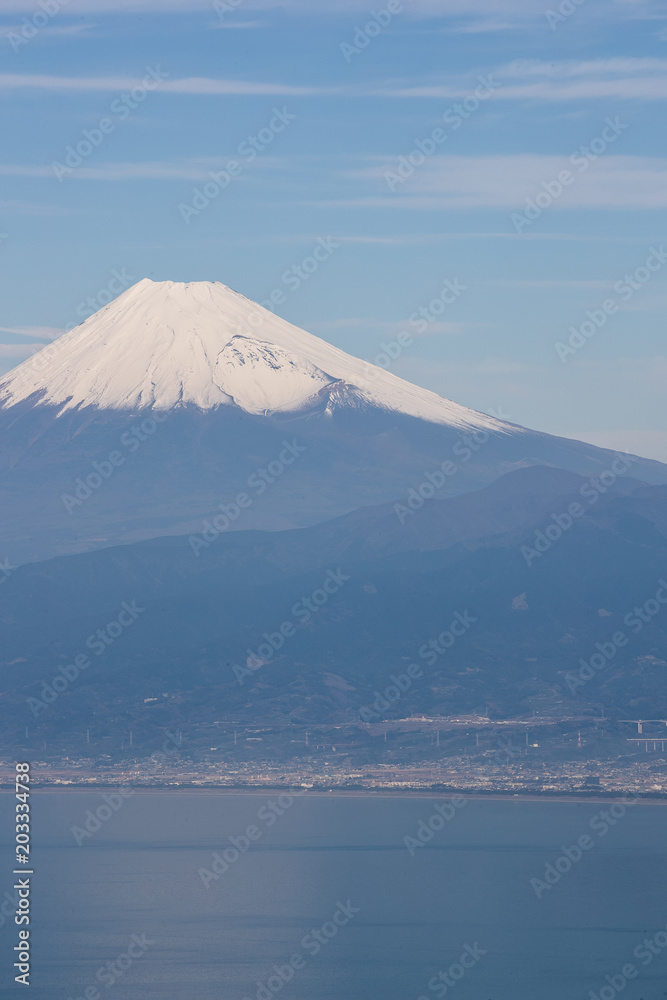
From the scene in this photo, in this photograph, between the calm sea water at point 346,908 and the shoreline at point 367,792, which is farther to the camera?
the shoreline at point 367,792

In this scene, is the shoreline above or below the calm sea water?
above

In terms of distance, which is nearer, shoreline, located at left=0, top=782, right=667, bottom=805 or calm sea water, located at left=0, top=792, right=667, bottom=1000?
calm sea water, located at left=0, top=792, right=667, bottom=1000

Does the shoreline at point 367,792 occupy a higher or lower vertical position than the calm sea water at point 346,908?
higher

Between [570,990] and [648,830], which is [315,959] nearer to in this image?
[570,990]

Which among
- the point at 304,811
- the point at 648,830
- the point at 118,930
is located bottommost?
the point at 118,930

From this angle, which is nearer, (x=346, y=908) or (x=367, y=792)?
(x=346, y=908)

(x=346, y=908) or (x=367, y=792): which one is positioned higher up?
(x=367, y=792)

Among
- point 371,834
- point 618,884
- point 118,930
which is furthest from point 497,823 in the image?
point 118,930

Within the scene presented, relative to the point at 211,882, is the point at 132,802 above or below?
above
